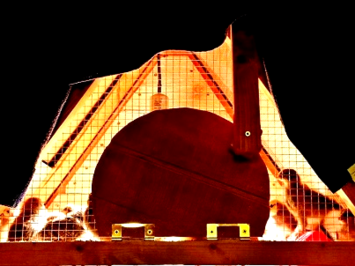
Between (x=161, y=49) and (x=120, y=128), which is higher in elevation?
(x=161, y=49)

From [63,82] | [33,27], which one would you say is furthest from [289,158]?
[33,27]

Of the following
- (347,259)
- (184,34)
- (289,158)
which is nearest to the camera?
(347,259)

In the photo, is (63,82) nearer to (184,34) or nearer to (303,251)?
(184,34)

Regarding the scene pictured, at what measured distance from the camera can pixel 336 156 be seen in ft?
5.02

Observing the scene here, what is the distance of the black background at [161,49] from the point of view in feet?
4.91

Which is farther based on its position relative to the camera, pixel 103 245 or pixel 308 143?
pixel 308 143

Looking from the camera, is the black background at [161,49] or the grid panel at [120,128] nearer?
the black background at [161,49]

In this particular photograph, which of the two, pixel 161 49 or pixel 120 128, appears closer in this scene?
pixel 161 49

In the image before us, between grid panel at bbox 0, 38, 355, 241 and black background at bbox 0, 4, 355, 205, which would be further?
grid panel at bbox 0, 38, 355, 241

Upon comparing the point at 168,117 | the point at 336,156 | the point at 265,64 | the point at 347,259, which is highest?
the point at 265,64

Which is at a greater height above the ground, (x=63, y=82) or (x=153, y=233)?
(x=63, y=82)

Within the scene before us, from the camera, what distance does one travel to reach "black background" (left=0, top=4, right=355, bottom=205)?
150 centimetres

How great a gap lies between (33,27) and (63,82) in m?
0.18

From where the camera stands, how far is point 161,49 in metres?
1.55
